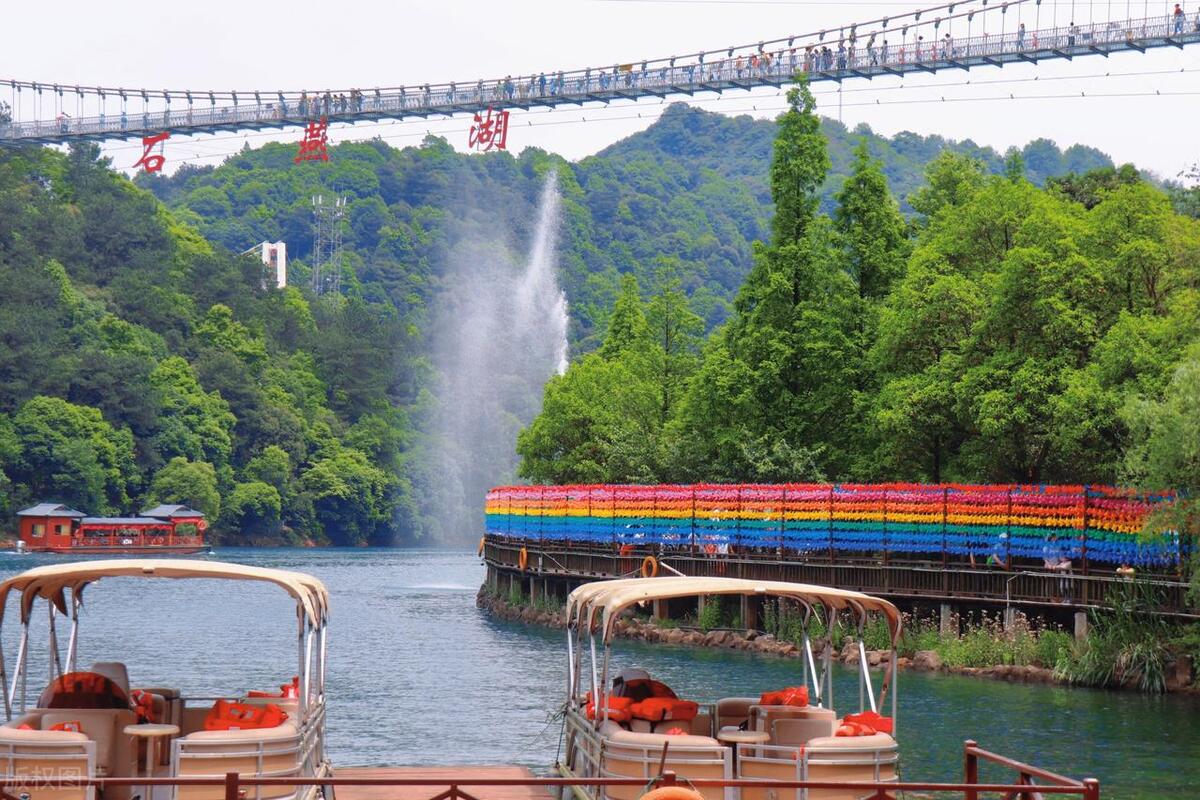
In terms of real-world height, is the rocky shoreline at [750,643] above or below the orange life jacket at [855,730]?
below

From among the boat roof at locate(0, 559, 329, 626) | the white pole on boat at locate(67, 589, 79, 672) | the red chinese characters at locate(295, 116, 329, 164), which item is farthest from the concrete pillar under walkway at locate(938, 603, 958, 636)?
the red chinese characters at locate(295, 116, 329, 164)

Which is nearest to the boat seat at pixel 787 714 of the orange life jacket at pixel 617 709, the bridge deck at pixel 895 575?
the orange life jacket at pixel 617 709

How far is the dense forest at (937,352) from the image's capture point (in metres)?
43.4

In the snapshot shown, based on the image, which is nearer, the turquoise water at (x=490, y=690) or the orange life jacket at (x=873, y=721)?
the orange life jacket at (x=873, y=721)

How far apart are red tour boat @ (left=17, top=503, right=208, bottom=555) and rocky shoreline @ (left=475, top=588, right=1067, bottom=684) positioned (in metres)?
57.7

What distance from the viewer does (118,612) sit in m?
70.0

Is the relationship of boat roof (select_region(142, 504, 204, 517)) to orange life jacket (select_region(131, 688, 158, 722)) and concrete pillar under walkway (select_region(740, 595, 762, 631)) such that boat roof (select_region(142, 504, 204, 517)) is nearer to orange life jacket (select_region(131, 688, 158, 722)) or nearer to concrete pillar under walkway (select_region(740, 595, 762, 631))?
concrete pillar under walkway (select_region(740, 595, 762, 631))

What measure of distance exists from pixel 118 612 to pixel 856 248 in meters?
32.0

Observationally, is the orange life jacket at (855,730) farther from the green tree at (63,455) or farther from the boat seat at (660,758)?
the green tree at (63,455)

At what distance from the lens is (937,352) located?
52062 mm

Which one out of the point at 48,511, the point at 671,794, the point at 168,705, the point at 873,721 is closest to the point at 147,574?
the point at 168,705

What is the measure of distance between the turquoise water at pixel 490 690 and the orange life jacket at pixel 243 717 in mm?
11557

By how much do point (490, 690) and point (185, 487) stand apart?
103017mm

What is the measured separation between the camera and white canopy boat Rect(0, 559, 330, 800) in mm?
17938
